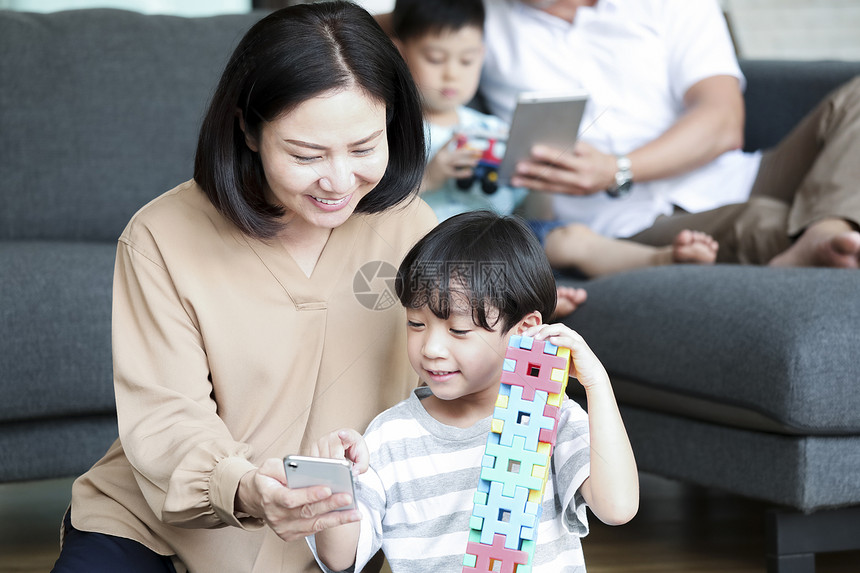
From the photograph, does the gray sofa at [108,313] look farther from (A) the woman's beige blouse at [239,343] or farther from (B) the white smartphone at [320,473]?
(B) the white smartphone at [320,473]

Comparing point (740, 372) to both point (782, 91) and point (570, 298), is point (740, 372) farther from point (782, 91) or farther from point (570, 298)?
point (782, 91)

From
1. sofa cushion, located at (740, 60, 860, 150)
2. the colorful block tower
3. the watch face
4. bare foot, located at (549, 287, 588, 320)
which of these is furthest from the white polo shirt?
the colorful block tower

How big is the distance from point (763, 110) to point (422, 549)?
148 cm

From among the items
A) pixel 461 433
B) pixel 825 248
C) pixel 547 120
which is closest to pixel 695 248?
pixel 825 248

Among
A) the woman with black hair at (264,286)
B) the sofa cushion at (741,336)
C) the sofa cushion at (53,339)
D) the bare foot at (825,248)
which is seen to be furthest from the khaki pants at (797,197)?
the sofa cushion at (53,339)

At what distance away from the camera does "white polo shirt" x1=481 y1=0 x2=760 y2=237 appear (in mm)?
1747

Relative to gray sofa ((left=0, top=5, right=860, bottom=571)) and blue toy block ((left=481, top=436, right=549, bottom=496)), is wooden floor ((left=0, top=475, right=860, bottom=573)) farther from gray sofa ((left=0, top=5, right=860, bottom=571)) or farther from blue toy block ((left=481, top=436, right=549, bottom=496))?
blue toy block ((left=481, top=436, right=549, bottom=496))

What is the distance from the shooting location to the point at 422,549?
0.81 m

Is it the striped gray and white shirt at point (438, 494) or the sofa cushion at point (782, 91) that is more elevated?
the sofa cushion at point (782, 91)

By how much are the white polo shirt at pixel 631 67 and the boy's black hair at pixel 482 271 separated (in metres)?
0.96

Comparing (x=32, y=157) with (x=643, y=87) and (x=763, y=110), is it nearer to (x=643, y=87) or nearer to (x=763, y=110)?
(x=643, y=87)

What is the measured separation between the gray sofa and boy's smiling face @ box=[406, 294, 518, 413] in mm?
459

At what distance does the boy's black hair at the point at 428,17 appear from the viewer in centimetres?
133

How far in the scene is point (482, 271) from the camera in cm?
76
